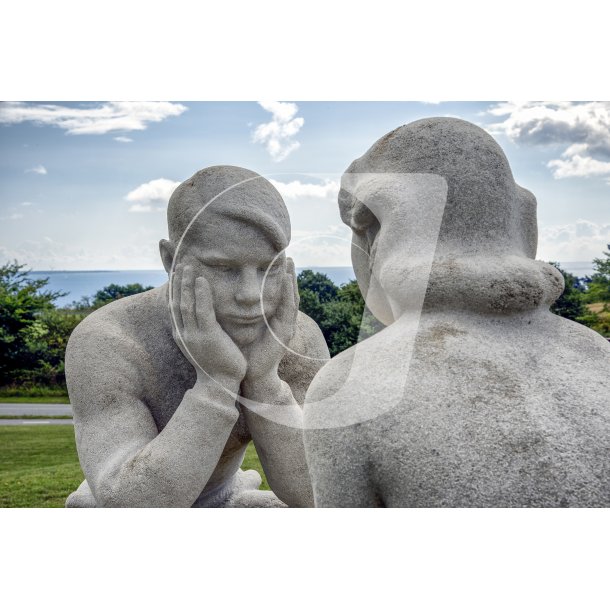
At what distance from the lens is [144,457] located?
3240mm

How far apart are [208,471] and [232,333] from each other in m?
0.64

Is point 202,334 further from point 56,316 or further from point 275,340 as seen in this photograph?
point 56,316

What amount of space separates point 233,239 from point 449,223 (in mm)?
1213

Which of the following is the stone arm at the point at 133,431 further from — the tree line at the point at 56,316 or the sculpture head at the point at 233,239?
the tree line at the point at 56,316

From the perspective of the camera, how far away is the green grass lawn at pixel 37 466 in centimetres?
530

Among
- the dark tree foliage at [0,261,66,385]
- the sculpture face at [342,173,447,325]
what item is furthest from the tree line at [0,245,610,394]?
the sculpture face at [342,173,447,325]

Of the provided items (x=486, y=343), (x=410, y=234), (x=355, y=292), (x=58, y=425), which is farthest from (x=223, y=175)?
(x=58, y=425)

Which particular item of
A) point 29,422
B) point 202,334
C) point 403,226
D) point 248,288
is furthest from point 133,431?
point 29,422

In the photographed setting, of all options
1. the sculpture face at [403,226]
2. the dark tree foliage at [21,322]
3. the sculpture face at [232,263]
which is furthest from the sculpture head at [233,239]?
the dark tree foliage at [21,322]

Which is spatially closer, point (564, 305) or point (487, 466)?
point (487, 466)

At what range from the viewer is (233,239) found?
334cm

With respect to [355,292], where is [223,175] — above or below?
above

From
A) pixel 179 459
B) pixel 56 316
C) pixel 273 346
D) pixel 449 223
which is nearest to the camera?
pixel 449 223

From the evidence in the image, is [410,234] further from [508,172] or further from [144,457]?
[144,457]
